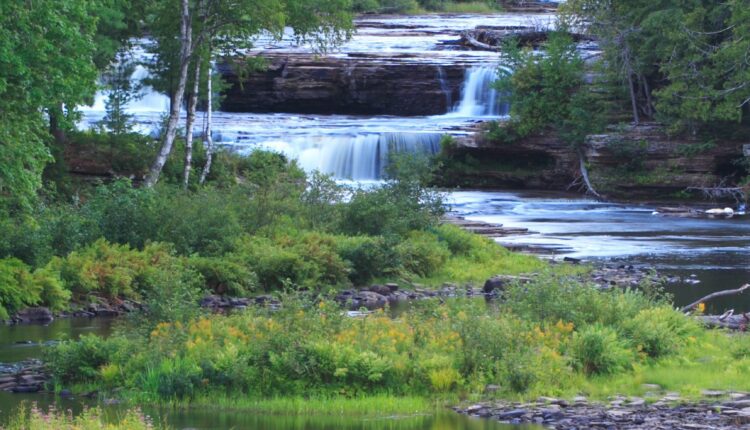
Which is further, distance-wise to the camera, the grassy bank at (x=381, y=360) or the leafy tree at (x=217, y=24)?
the leafy tree at (x=217, y=24)

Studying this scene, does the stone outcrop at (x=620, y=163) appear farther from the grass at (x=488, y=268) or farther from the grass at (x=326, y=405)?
the grass at (x=326, y=405)

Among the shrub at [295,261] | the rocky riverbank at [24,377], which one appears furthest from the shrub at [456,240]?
the rocky riverbank at [24,377]

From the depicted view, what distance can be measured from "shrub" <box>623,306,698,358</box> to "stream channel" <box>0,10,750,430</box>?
178 inches

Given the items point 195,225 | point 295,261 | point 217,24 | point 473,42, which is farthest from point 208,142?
point 473,42

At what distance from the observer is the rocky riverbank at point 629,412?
14.9 m

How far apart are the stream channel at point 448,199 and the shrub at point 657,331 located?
4530mm

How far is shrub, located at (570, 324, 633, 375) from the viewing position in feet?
59.4

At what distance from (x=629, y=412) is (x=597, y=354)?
2540 mm

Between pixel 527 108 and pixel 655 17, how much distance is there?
24.8ft

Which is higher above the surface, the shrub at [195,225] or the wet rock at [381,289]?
the shrub at [195,225]

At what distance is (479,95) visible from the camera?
67000mm

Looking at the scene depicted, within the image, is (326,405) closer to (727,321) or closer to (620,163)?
(727,321)

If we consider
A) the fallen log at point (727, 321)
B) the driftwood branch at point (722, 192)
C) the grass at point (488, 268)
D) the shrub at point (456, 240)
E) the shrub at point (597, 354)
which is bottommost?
the driftwood branch at point (722, 192)

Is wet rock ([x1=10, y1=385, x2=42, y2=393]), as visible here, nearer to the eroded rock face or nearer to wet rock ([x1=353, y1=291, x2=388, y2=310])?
wet rock ([x1=353, y1=291, x2=388, y2=310])
